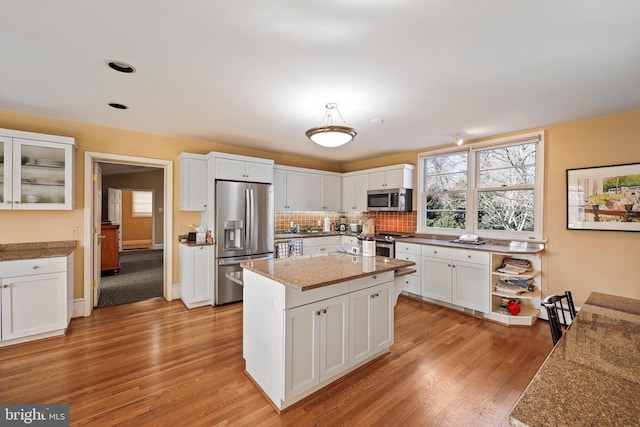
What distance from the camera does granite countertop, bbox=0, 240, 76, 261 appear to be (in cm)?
292

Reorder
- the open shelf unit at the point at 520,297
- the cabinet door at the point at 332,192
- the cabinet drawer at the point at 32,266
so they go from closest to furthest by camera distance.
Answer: the cabinet drawer at the point at 32,266 → the open shelf unit at the point at 520,297 → the cabinet door at the point at 332,192

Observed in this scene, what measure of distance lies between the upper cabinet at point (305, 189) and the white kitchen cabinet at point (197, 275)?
1.61 m

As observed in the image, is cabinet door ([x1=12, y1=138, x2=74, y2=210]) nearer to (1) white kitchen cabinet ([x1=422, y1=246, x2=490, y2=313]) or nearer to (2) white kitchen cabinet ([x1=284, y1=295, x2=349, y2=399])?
(2) white kitchen cabinet ([x1=284, y1=295, x2=349, y2=399])

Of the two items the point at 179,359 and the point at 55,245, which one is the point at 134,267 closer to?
the point at 55,245

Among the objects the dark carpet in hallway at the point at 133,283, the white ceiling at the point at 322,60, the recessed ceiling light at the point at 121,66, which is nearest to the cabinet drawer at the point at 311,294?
the white ceiling at the point at 322,60

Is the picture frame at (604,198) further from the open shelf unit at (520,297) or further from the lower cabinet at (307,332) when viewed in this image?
the lower cabinet at (307,332)

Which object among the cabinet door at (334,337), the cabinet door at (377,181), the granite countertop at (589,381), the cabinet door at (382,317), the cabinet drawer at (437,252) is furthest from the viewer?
the cabinet door at (377,181)

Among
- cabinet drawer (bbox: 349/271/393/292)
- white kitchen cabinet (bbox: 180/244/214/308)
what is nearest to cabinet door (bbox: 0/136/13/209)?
white kitchen cabinet (bbox: 180/244/214/308)

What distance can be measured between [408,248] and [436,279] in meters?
0.63

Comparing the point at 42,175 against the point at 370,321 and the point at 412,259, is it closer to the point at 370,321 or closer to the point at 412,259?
the point at 370,321

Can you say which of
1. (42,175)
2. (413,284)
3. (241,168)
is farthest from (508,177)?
(42,175)

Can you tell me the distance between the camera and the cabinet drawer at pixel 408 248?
436cm

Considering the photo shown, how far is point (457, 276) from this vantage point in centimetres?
389

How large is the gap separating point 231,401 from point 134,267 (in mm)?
5978
